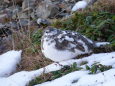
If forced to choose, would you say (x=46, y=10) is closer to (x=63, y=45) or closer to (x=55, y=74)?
(x=63, y=45)

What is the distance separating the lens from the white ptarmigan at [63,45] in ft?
18.0

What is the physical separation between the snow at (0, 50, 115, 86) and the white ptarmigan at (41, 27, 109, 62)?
120mm

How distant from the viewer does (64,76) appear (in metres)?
5.02

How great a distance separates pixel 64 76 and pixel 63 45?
701mm

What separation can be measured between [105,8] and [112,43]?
163 cm

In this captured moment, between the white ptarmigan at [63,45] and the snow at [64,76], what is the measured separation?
0.39 feet

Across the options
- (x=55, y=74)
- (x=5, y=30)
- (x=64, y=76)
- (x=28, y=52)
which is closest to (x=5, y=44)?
(x=5, y=30)

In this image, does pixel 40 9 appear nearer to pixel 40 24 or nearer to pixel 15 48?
pixel 40 24

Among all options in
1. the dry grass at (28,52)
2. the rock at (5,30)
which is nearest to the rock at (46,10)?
the rock at (5,30)

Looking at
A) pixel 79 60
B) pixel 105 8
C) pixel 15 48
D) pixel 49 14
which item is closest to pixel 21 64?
pixel 15 48

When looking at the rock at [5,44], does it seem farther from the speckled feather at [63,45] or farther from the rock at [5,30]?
the speckled feather at [63,45]

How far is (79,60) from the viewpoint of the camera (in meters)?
5.45

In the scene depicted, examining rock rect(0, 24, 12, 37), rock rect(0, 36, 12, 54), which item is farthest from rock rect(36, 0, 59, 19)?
rock rect(0, 36, 12, 54)

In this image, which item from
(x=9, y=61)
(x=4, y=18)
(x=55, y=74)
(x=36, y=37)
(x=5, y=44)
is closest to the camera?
(x=55, y=74)
